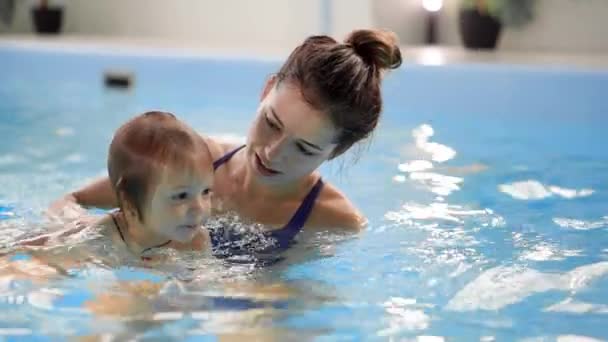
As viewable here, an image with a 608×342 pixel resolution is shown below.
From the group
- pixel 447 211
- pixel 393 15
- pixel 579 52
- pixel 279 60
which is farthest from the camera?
pixel 393 15

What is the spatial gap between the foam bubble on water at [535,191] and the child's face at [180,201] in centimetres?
188

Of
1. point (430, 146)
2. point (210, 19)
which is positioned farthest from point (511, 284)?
point (210, 19)

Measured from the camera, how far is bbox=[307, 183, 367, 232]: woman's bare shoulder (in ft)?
10.1

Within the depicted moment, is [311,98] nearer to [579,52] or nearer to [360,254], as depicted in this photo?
[360,254]

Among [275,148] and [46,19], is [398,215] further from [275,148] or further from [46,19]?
[46,19]

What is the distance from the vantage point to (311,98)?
106 inches

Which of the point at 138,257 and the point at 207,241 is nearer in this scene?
the point at 138,257

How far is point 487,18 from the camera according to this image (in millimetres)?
7539

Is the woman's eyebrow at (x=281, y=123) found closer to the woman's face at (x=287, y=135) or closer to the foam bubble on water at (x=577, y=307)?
the woman's face at (x=287, y=135)

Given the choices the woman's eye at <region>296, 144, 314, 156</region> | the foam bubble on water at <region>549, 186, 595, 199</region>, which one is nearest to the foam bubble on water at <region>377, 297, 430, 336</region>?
the woman's eye at <region>296, 144, 314, 156</region>

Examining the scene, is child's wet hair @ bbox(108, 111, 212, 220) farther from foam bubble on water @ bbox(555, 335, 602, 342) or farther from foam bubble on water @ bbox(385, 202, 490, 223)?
foam bubble on water @ bbox(385, 202, 490, 223)

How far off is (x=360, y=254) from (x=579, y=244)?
0.73 metres

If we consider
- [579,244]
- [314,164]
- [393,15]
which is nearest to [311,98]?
[314,164]

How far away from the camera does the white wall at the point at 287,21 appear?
301 inches
